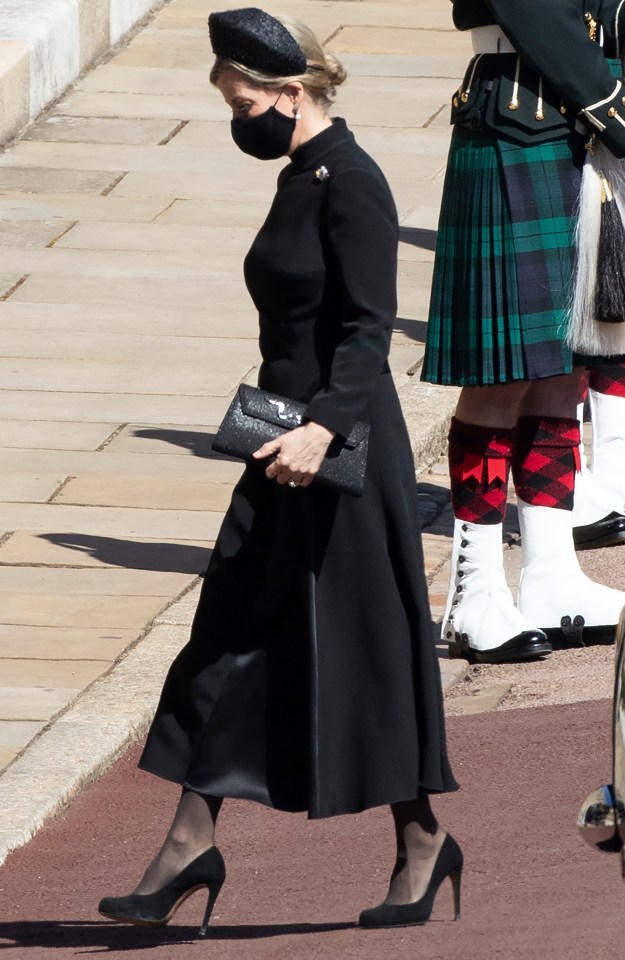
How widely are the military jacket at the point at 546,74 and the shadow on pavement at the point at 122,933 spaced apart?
7.24ft

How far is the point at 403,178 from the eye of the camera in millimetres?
10477

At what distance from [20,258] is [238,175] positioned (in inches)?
65.2

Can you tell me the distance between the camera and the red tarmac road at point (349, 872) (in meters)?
3.86

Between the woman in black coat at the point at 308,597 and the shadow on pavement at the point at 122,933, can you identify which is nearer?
the woman in black coat at the point at 308,597

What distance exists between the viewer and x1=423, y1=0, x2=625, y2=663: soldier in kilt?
5230 mm

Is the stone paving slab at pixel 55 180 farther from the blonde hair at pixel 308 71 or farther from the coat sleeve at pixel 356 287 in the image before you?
the coat sleeve at pixel 356 287

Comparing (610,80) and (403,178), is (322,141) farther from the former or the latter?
(403,178)

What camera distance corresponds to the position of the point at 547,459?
18.2 feet

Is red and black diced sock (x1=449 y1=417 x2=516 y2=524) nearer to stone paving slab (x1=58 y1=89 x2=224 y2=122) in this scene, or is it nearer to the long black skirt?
the long black skirt

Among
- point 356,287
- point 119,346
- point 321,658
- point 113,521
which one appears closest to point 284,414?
point 356,287

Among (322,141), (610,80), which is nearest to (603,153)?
(610,80)

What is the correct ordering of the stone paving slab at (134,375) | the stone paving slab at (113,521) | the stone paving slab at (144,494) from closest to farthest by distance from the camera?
the stone paving slab at (113,521) < the stone paving slab at (144,494) < the stone paving slab at (134,375)

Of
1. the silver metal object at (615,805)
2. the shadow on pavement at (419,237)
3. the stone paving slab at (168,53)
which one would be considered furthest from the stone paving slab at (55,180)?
the silver metal object at (615,805)

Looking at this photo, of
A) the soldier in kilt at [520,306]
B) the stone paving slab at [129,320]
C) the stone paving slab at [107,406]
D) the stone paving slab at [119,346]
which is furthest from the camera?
the stone paving slab at [129,320]
